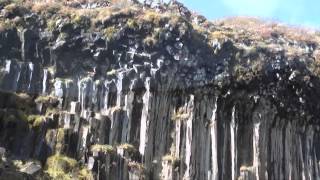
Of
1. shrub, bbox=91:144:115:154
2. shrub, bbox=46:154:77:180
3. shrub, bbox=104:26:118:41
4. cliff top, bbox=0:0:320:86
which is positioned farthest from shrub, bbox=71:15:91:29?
shrub, bbox=46:154:77:180

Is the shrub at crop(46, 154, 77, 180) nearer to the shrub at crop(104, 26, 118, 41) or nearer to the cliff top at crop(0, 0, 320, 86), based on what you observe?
the cliff top at crop(0, 0, 320, 86)

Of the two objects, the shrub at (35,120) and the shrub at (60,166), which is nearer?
the shrub at (60,166)

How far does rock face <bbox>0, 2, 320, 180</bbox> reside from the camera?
36000 millimetres

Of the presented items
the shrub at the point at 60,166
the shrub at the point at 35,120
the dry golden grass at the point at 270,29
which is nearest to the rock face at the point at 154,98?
the shrub at the point at 35,120

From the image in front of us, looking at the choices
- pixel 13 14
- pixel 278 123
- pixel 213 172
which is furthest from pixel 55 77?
pixel 278 123

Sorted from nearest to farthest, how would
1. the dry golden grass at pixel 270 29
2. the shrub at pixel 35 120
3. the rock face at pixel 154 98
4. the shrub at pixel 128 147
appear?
the shrub at pixel 35 120, the rock face at pixel 154 98, the shrub at pixel 128 147, the dry golden grass at pixel 270 29

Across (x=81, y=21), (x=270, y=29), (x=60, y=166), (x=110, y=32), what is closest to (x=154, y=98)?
(x=110, y=32)

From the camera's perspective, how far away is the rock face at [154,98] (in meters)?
36.0

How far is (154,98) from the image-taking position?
38438 mm

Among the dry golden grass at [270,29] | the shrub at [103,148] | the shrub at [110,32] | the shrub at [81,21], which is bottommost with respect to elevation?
the shrub at [103,148]

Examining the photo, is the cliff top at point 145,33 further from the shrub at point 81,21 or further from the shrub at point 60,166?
the shrub at point 60,166

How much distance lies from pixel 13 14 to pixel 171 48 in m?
9.34

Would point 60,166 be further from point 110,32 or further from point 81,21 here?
point 81,21

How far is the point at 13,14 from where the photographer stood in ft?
133
